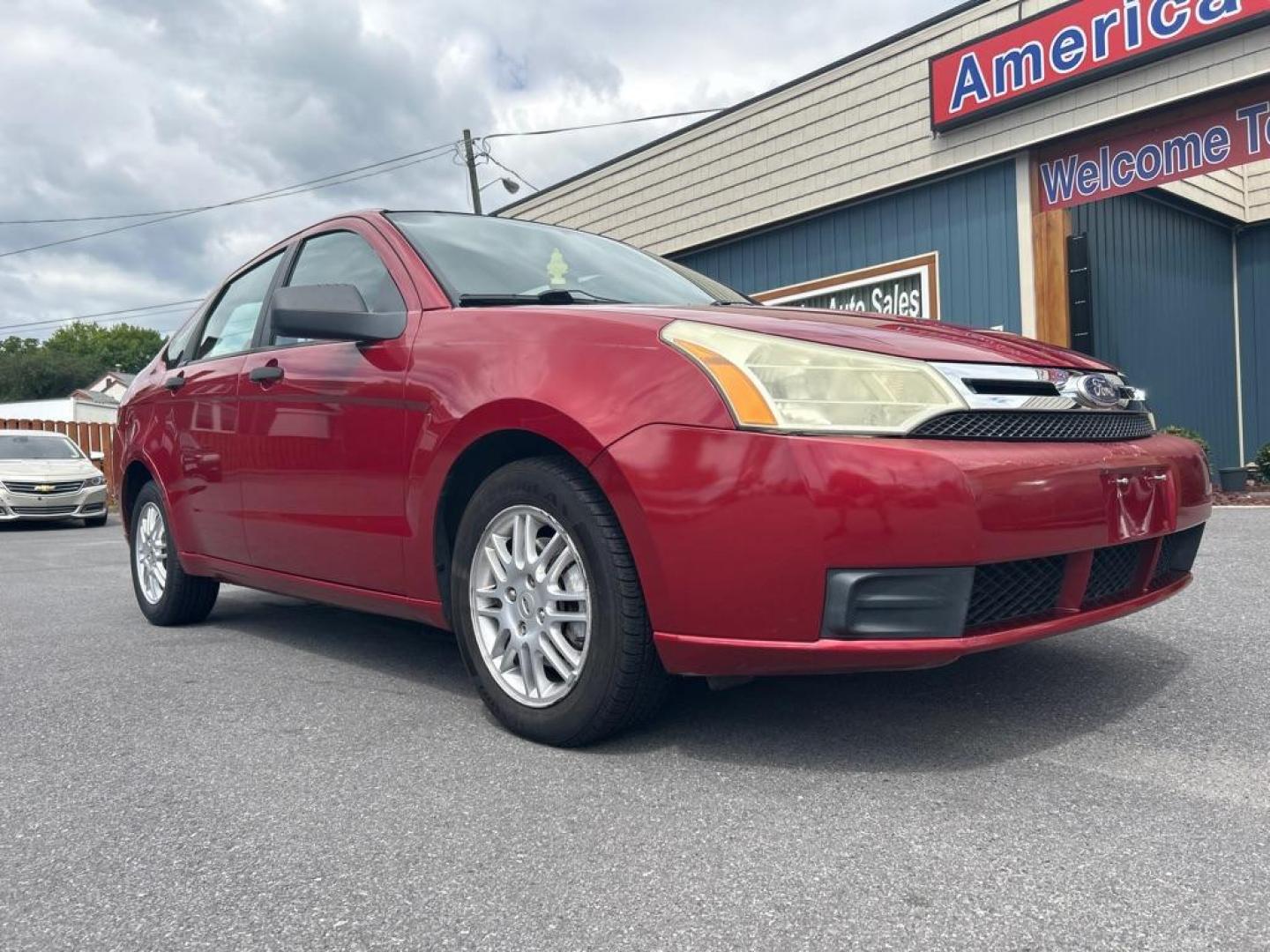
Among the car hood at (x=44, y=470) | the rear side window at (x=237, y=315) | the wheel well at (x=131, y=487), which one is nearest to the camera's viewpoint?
the rear side window at (x=237, y=315)

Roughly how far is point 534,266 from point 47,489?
12.5 metres

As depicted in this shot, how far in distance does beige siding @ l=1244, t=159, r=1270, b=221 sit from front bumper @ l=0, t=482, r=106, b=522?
15.3 meters

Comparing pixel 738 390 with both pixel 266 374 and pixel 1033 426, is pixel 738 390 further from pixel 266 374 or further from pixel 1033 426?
pixel 266 374

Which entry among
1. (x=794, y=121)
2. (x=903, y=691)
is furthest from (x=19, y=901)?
(x=794, y=121)

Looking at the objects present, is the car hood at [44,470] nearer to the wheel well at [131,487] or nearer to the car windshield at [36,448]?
the car windshield at [36,448]

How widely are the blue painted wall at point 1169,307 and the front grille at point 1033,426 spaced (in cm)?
901

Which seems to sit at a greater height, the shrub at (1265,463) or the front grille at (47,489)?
the front grille at (47,489)

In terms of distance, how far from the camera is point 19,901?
183cm

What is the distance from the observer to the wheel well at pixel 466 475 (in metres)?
2.71

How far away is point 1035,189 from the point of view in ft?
33.2

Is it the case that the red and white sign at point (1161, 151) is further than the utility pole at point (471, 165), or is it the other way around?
the utility pole at point (471, 165)

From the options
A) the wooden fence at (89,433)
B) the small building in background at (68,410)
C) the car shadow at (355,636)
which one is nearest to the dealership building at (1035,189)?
the car shadow at (355,636)

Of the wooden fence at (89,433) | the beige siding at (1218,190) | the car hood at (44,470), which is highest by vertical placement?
the beige siding at (1218,190)

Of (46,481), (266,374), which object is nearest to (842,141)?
(266,374)
